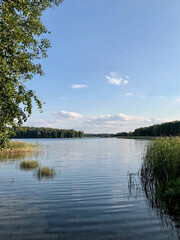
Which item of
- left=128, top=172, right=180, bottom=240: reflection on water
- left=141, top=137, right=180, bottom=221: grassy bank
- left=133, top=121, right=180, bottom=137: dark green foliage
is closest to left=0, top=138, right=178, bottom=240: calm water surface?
left=128, top=172, right=180, bottom=240: reflection on water

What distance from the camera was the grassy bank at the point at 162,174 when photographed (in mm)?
8939

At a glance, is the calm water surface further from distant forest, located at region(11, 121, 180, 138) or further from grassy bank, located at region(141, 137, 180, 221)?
distant forest, located at region(11, 121, 180, 138)

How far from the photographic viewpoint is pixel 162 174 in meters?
12.6

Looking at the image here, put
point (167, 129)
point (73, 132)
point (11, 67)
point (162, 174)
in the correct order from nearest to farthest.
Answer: point (11, 67), point (162, 174), point (167, 129), point (73, 132)

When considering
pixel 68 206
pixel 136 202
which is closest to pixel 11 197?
pixel 68 206

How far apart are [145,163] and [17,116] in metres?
10.6

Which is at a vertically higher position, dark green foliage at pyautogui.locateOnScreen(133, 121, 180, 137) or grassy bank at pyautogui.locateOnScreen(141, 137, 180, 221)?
dark green foliage at pyautogui.locateOnScreen(133, 121, 180, 137)

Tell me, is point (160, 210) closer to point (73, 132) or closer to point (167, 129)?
point (167, 129)

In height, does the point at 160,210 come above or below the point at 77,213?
above

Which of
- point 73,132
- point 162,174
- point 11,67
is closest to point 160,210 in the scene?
point 162,174

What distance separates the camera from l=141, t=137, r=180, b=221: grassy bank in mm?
8939

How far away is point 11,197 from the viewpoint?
440 inches

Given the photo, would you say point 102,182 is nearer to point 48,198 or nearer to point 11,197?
point 48,198

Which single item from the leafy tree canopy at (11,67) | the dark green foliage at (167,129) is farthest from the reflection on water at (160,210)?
the dark green foliage at (167,129)
